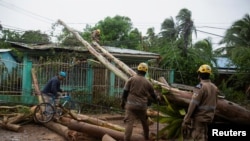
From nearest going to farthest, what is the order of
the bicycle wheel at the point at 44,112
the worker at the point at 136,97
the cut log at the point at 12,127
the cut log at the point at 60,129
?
the worker at the point at 136,97, the cut log at the point at 60,129, the cut log at the point at 12,127, the bicycle wheel at the point at 44,112

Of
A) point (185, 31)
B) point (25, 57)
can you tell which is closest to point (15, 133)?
point (25, 57)

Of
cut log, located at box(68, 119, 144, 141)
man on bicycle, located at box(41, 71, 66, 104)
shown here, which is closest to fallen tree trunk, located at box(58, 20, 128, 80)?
man on bicycle, located at box(41, 71, 66, 104)

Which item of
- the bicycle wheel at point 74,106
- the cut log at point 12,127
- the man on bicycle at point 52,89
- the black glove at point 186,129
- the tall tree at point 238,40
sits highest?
the tall tree at point 238,40

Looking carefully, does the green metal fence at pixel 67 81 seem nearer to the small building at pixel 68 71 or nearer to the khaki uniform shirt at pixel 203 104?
the small building at pixel 68 71

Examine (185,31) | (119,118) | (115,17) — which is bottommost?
(119,118)

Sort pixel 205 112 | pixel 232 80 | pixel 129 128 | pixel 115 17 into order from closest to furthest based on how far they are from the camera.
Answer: pixel 205 112
pixel 129 128
pixel 232 80
pixel 115 17

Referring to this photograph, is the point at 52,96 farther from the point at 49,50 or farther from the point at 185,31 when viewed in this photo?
the point at 185,31

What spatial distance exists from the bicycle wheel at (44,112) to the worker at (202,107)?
5.84 m

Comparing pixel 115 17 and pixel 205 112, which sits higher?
pixel 115 17

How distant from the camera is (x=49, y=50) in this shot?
14930mm

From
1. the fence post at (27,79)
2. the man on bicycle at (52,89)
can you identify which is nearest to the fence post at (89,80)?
the fence post at (27,79)

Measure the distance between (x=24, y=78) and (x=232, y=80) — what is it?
13795mm

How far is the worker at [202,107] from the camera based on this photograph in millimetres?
5953

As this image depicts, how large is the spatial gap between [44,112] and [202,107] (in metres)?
6.33
